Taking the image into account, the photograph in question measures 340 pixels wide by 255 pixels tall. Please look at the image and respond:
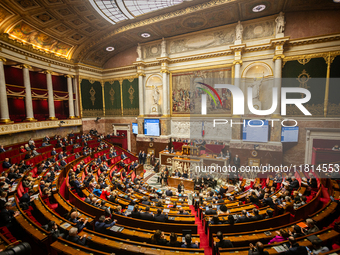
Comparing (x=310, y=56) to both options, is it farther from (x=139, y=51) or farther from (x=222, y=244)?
(x=139, y=51)

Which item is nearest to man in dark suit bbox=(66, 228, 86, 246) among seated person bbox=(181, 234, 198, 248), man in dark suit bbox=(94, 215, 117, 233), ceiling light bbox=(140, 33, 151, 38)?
man in dark suit bbox=(94, 215, 117, 233)

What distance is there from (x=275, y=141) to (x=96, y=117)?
18242 mm

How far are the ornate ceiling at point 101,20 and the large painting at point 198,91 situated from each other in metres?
4.04

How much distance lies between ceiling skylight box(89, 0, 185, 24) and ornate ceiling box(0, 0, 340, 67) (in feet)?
0.27

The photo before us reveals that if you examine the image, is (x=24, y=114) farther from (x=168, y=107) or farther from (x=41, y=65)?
(x=168, y=107)

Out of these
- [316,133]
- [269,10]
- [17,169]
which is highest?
[269,10]

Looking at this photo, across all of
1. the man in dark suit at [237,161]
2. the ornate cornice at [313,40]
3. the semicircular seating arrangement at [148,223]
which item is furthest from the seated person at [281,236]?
the ornate cornice at [313,40]

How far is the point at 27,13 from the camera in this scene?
10898 mm

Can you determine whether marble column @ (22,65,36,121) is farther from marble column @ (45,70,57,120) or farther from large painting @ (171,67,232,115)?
large painting @ (171,67,232,115)

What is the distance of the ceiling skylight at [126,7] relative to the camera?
11828mm

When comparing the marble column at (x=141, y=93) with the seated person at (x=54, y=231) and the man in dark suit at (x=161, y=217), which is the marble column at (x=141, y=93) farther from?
the seated person at (x=54, y=231)

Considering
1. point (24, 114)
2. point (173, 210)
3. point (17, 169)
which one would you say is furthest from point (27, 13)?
point (173, 210)

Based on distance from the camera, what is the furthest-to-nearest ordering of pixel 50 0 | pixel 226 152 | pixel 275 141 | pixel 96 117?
pixel 96 117, pixel 226 152, pixel 275 141, pixel 50 0

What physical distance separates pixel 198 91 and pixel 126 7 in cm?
884
